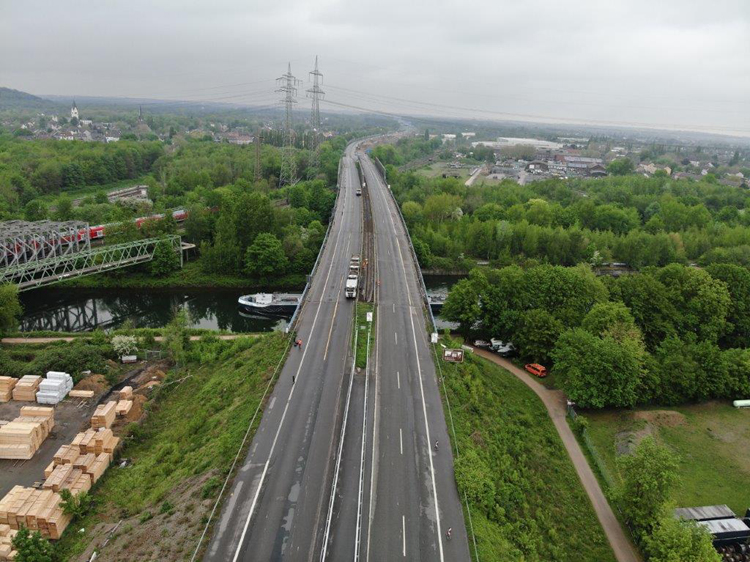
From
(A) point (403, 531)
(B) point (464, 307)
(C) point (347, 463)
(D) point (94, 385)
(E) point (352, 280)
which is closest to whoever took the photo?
(A) point (403, 531)

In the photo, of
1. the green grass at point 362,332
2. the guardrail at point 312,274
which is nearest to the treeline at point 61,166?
the guardrail at point 312,274

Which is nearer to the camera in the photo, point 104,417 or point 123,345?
point 104,417

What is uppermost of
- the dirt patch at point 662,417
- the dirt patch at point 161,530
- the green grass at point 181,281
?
the dirt patch at point 161,530

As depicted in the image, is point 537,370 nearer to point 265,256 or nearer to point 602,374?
point 602,374

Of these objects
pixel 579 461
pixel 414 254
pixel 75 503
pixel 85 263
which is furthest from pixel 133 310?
pixel 579 461

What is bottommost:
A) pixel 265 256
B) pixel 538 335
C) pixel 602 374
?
pixel 265 256

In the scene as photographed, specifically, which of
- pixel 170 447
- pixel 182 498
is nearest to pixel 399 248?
pixel 170 447

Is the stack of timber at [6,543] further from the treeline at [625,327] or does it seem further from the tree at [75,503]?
the treeline at [625,327]

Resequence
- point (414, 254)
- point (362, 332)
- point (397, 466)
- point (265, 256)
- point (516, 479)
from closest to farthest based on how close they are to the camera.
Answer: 1. point (397, 466)
2. point (516, 479)
3. point (362, 332)
4. point (414, 254)
5. point (265, 256)
